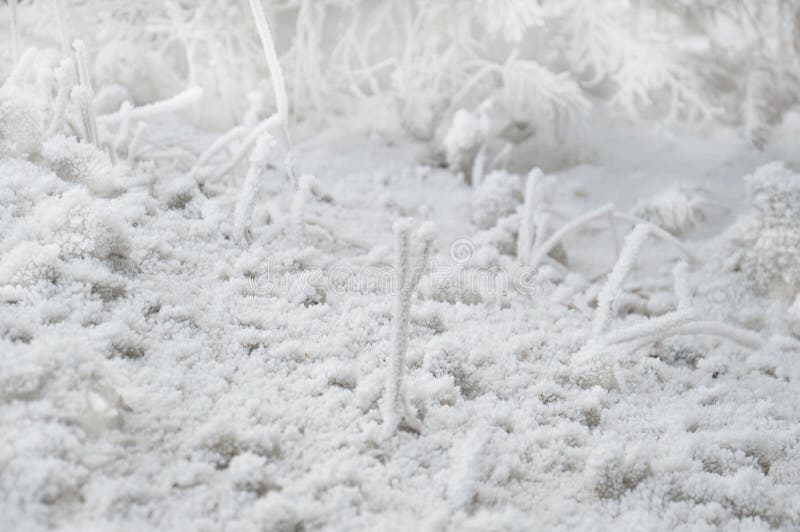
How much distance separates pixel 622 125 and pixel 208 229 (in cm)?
307

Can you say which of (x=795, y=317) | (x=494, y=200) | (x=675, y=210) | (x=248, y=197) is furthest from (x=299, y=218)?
(x=675, y=210)

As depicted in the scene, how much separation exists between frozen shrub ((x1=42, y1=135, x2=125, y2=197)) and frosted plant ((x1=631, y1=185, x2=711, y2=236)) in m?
2.47

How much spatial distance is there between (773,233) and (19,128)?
2678 mm

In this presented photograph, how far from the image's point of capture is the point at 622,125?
14.1 feet

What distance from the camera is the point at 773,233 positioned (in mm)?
2650

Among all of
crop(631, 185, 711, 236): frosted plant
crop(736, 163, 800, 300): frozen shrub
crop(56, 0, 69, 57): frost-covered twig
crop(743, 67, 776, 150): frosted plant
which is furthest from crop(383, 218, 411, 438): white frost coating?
crop(743, 67, 776, 150): frosted plant

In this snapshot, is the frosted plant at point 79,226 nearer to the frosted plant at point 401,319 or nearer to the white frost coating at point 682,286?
the frosted plant at point 401,319

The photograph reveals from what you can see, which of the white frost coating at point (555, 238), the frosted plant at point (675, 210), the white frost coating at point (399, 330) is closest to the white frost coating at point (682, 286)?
the white frost coating at point (555, 238)

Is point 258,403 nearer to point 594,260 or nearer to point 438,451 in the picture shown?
point 438,451

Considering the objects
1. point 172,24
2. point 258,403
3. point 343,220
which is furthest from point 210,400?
point 172,24

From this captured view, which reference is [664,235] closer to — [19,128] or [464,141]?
[464,141]

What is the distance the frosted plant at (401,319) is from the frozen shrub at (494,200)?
5.44ft

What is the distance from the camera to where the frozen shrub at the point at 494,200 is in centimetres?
302

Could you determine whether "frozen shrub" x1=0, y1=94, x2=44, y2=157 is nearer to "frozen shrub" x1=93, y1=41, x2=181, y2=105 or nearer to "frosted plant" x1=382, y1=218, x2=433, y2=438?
"frosted plant" x1=382, y1=218, x2=433, y2=438
